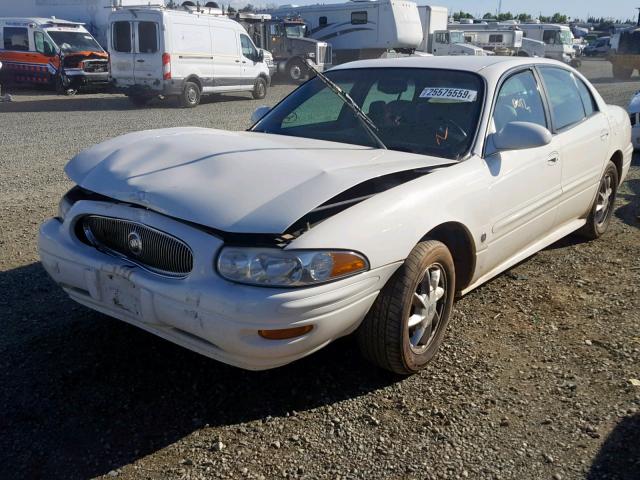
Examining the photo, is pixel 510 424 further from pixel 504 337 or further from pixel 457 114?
pixel 457 114

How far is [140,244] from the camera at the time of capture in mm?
3070

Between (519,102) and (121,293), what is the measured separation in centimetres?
290

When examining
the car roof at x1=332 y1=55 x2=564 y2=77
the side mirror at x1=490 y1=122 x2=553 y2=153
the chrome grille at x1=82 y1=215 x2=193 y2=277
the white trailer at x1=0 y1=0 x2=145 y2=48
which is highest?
the white trailer at x1=0 y1=0 x2=145 y2=48

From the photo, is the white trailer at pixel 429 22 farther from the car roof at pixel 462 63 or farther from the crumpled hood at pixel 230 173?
the crumpled hood at pixel 230 173

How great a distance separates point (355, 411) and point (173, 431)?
85 cm

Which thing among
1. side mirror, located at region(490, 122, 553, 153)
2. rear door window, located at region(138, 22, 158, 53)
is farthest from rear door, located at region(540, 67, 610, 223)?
rear door window, located at region(138, 22, 158, 53)

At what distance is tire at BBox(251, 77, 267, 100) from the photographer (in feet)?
66.7

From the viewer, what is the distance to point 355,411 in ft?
10.1

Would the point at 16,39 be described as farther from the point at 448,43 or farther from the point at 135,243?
the point at 448,43

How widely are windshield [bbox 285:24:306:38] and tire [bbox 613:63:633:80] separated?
50.4 ft

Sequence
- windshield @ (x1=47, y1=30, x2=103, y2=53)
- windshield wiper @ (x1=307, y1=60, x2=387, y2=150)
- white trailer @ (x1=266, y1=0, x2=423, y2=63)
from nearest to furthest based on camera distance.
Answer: windshield wiper @ (x1=307, y1=60, x2=387, y2=150) → windshield @ (x1=47, y1=30, x2=103, y2=53) → white trailer @ (x1=266, y1=0, x2=423, y2=63)

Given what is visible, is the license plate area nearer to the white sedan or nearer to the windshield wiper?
the white sedan

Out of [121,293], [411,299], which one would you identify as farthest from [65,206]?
[411,299]

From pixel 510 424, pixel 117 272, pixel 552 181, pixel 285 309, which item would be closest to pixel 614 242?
pixel 552 181
